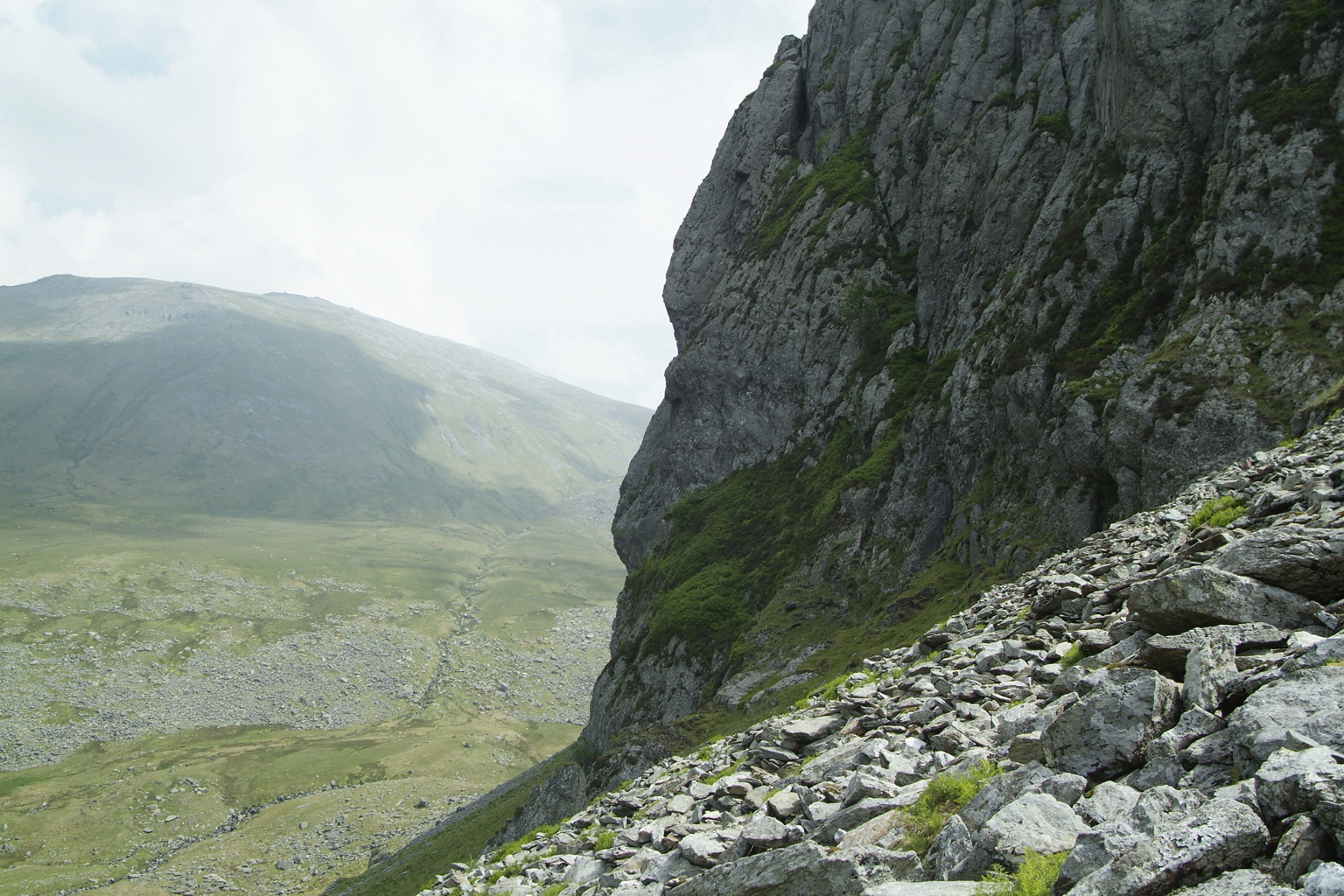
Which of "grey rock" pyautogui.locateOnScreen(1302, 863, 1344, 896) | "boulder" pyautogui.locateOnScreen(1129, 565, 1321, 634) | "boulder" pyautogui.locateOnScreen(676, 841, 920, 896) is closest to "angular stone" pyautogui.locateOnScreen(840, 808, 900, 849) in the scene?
"boulder" pyautogui.locateOnScreen(676, 841, 920, 896)

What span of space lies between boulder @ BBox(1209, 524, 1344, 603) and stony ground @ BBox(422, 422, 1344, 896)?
0.03m

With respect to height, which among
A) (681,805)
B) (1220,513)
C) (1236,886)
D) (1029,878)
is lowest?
(681,805)

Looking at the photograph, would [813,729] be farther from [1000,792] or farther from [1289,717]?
[1289,717]

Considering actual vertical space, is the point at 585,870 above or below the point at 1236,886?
below

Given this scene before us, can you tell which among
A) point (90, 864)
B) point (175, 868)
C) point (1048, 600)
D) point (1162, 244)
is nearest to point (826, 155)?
point (1162, 244)

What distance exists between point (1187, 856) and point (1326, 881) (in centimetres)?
98

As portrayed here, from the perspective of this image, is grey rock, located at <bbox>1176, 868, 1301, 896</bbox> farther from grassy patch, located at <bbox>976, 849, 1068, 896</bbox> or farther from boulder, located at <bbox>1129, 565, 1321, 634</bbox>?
boulder, located at <bbox>1129, 565, 1321, 634</bbox>

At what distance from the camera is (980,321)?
183 feet

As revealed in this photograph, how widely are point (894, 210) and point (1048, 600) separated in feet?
219

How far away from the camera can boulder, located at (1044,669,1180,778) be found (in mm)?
8164

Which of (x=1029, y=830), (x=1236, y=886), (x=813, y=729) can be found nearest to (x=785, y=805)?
(x=1029, y=830)

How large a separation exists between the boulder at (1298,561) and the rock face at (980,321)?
1.5 inches

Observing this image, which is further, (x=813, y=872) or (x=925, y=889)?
(x=813, y=872)

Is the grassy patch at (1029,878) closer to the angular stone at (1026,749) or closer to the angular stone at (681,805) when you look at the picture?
the angular stone at (1026,749)
